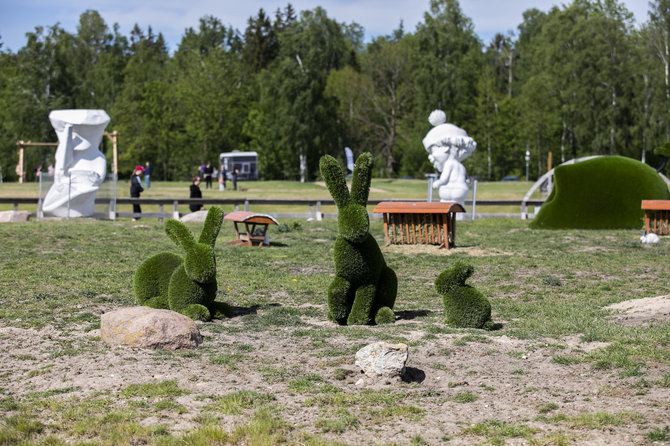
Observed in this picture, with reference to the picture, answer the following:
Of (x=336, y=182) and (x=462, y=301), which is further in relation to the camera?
(x=462, y=301)

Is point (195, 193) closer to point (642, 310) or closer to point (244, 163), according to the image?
point (642, 310)

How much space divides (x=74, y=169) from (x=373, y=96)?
41315 mm

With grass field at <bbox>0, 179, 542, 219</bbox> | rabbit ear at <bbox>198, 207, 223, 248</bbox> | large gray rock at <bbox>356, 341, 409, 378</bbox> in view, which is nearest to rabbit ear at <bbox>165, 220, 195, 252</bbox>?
rabbit ear at <bbox>198, 207, 223, 248</bbox>

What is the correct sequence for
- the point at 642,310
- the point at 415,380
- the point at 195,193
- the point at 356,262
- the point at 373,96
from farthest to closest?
1. the point at 373,96
2. the point at 195,193
3. the point at 642,310
4. the point at 356,262
5. the point at 415,380

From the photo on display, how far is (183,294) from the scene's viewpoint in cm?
787

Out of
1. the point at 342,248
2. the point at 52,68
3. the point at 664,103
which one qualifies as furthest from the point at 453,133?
the point at 52,68

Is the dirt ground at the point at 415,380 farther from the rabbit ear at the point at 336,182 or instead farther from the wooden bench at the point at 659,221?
the wooden bench at the point at 659,221

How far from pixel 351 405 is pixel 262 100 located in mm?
60583

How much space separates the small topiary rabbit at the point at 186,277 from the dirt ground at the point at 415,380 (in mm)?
607

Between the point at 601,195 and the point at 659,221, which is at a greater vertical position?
the point at 601,195

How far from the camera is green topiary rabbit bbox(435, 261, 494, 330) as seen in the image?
25.1 feet

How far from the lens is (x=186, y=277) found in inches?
311

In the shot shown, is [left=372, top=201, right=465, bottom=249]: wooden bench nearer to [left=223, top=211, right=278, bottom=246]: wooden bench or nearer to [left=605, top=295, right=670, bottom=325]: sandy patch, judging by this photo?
[left=223, top=211, right=278, bottom=246]: wooden bench

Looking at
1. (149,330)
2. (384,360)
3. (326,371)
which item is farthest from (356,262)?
(149,330)
